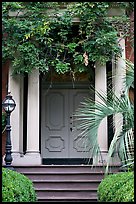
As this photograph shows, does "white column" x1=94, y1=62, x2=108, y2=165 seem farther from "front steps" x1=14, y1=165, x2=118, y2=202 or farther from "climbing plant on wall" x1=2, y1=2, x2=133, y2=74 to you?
"front steps" x1=14, y1=165, x2=118, y2=202

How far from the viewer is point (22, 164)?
25.6 feet

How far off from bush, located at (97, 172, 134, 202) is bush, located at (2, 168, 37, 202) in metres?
1.11

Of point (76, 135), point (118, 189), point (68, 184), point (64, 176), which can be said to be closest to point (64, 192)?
point (68, 184)

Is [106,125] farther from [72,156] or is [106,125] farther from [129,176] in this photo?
[129,176]

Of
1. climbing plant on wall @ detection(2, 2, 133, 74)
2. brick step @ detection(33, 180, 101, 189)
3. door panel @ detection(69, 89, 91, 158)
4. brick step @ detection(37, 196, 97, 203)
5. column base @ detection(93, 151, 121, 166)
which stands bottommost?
brick step @ detection(37, 196, 97, 203)

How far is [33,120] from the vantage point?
8062 mm

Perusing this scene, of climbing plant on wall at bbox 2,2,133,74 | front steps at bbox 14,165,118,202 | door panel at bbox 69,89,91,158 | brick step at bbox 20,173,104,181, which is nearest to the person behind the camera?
front steps at bbox 14,165,118,202

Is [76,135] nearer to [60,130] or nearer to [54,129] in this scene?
[60,130]

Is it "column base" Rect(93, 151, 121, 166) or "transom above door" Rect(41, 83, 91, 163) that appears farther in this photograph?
"transom above door" Rect(41, 83, 91, 163)

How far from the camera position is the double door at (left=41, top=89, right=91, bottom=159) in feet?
31.6

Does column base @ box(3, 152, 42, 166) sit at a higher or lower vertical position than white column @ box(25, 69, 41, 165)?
lower

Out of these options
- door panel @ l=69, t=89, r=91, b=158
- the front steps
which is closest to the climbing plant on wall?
door panel @ l=69, t=89, r=91, b=158

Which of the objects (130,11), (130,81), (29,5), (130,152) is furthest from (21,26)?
(130,152)

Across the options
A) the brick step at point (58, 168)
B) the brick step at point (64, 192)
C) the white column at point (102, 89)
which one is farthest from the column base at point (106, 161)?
the brick step at point (64, 192)
